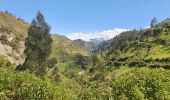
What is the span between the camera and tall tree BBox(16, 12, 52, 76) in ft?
416

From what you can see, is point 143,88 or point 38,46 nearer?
point 143,88

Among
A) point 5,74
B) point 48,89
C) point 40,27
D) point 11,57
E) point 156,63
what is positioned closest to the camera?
point 48,89

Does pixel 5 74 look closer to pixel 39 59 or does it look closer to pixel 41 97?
pixel 41 97

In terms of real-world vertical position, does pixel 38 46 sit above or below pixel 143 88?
above

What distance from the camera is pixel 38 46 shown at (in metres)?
132

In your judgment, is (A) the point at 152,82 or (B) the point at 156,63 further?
(B) the point at 156,63

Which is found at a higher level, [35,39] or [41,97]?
[35,39]

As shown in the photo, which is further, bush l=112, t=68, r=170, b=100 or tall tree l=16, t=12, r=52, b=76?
tall tree l=16, t=12, r=52, b=76

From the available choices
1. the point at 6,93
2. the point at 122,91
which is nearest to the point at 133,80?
the point at 122,91

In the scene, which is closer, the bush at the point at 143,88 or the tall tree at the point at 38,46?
the bush at the point at 143,88

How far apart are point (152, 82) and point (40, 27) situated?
88.8 meters

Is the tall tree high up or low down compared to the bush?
up

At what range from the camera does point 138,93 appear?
175ft

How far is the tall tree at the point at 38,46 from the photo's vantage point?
416 feet
